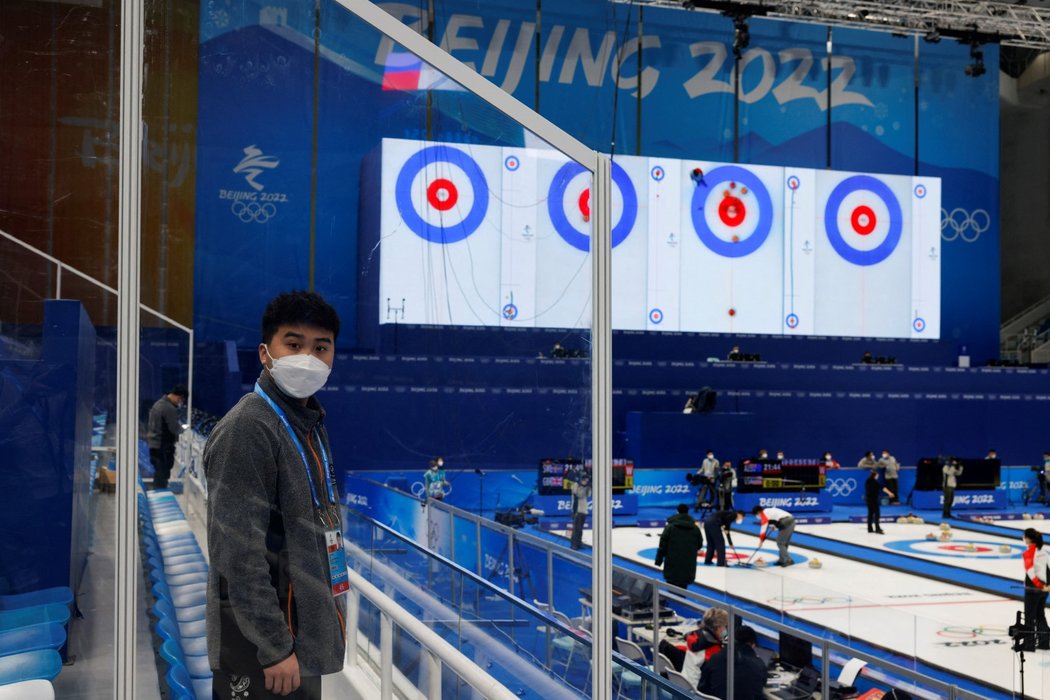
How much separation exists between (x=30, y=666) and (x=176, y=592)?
0.24 meters

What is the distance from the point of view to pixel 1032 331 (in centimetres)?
2634


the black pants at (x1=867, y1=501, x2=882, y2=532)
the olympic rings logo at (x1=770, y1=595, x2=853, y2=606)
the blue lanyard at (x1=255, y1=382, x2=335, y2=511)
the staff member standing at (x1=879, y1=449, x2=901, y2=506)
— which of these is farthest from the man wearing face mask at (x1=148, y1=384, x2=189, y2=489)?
the staff member standing at (x1=879, y1=449, x2=901, y2=506)

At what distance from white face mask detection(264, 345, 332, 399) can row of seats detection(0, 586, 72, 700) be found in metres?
0.47

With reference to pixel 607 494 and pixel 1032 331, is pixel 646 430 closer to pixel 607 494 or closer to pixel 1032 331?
pixel 1032 331

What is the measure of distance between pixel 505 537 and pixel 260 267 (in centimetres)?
67

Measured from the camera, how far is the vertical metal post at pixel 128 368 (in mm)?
1615

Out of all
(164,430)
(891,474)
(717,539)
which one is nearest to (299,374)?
(164,430)

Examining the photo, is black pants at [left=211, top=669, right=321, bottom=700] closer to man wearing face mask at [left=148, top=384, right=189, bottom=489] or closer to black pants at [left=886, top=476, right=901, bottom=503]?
man wearing face mask at [left=148, top=384, right=189, bottom=489]

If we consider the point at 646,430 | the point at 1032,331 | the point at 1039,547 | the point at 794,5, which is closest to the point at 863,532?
the point at 646,430

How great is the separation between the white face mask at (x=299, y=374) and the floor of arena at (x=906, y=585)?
0.56 m

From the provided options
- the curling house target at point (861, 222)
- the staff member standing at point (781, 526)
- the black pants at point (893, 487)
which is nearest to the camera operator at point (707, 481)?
the black pants at point (893, 487)

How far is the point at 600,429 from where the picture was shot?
202cm

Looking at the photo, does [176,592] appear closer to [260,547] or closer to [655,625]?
[260,547]

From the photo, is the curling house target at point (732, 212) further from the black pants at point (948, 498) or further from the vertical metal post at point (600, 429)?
the vertical metal post at point (600, 429)
